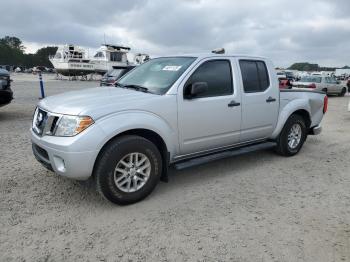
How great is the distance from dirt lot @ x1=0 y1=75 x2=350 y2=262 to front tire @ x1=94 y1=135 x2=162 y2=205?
0.56ft

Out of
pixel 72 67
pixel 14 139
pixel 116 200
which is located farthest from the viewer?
pixel 72 67

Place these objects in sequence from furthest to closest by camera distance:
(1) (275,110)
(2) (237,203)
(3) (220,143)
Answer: (1) (275,110) < (3) (220,143) < (2) (237,203)

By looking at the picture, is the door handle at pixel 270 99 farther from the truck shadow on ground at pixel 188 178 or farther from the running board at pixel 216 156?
the truck shadow on ground at pixel 188 178

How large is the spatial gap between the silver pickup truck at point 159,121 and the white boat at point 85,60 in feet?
113

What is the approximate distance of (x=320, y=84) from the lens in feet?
69.9

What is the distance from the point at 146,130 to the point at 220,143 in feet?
4.42

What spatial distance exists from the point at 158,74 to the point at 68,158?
1833 mm

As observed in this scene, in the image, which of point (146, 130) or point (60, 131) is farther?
point (146, 130)

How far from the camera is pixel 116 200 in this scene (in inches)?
148

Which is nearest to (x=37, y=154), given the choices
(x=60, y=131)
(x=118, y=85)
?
(x=60, y=131)

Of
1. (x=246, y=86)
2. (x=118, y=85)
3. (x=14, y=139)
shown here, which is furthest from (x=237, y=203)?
(x=14, y=139)

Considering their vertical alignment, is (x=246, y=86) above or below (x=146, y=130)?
above

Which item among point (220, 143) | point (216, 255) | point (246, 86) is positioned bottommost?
point (216, 255)

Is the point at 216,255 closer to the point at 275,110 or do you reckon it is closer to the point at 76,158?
the point at 76,158
